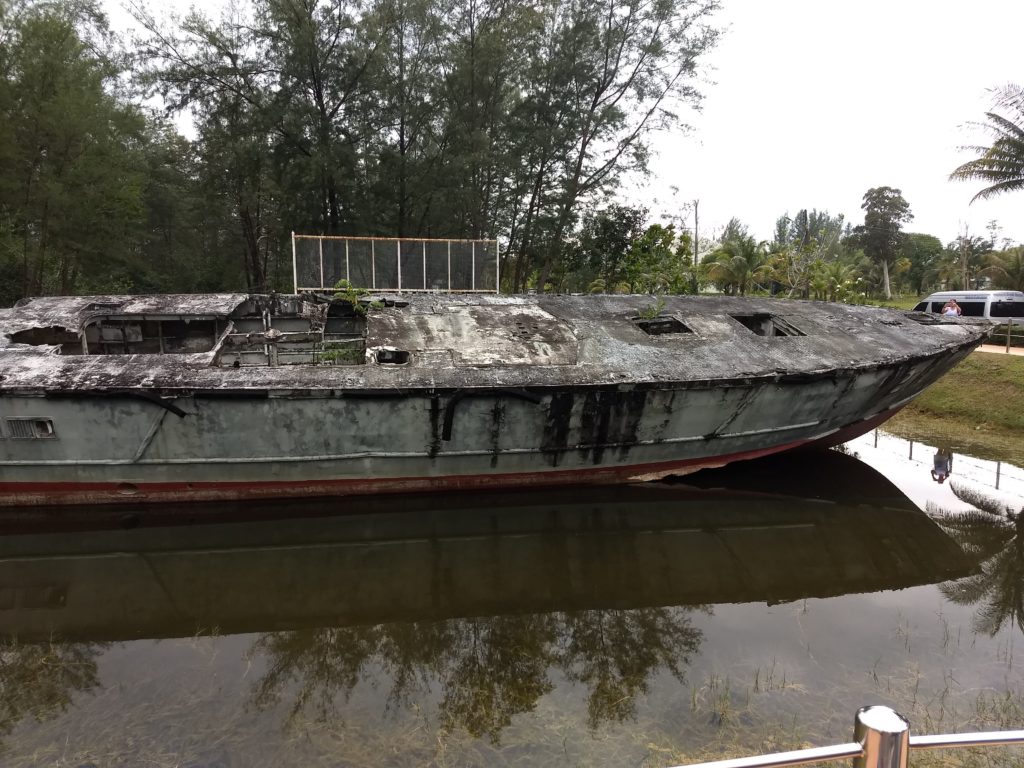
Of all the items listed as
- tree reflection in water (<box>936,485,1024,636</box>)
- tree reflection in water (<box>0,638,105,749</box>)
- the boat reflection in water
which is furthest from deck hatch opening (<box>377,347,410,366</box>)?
tree reflection in water (<box>936,485,1024,636</box>)

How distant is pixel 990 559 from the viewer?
6102 millimetres

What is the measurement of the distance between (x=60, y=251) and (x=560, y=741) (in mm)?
21862

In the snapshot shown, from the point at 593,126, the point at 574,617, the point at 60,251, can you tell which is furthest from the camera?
the point at 593,126

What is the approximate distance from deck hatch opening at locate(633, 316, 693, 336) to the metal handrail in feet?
25.0

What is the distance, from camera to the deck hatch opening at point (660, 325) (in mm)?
8930

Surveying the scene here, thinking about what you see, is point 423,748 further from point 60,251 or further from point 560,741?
point 60,251

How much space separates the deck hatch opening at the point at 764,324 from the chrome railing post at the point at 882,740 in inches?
325

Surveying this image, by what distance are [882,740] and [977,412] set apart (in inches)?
517

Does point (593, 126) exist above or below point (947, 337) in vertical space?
above

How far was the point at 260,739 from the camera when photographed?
366cm

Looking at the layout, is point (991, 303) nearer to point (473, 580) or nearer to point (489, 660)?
point (473, 580)

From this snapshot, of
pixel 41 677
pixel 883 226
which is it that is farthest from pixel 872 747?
pixel 883 226

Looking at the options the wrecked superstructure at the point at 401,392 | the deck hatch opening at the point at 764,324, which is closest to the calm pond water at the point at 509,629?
the wrecked superstructure at the point at 401,392

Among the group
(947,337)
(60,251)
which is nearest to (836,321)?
(947,337)
